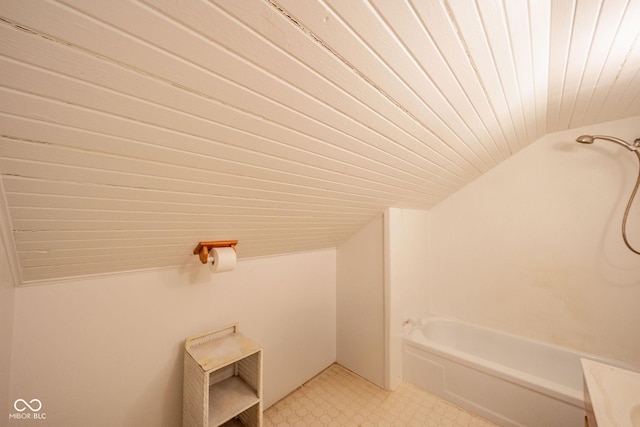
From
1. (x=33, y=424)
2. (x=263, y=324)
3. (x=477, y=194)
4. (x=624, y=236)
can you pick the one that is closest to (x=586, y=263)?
(x=624, y=236)

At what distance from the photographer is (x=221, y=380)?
147 centimetres

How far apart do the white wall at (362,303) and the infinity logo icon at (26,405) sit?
194 cm

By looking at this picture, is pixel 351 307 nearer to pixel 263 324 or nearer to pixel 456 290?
pixel 263 324

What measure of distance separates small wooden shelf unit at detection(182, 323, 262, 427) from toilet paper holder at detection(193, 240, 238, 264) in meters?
0.50

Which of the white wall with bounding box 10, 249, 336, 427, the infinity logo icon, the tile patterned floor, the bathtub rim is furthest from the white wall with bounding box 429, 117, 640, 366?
the infinity logo icon

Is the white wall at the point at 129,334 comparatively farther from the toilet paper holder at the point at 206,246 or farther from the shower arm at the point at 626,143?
the shower arm at the point at 626,143

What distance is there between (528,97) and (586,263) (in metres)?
1.49

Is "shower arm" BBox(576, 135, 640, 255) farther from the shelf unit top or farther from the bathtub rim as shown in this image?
the shelf unit top

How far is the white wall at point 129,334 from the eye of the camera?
987 mm

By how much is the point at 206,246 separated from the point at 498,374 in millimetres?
2111

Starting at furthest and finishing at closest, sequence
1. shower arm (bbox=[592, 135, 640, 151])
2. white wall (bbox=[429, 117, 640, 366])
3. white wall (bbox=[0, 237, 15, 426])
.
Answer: white wall (bbox=[429, 117, 640, 366]), shower arm (bbox=[592, 135, 640, 151]), white wall (bbox=[0, 237, 15, 426])

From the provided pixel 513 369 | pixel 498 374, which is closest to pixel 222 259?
pixel 498 374

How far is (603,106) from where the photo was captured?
1505 mm

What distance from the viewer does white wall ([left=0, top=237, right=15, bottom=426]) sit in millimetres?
766
